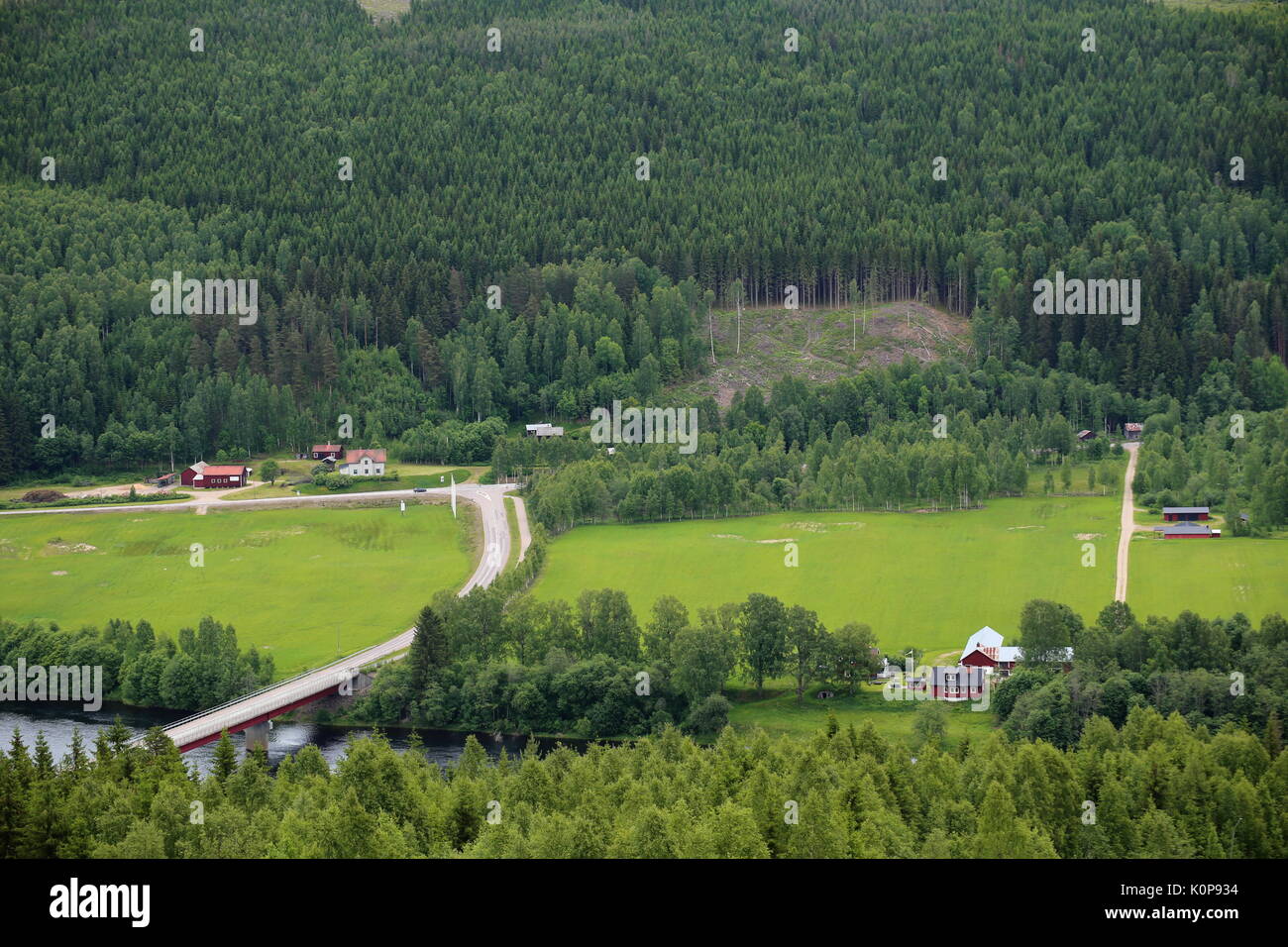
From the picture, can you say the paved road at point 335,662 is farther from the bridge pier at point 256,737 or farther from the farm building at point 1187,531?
the farm building at point 1187,531

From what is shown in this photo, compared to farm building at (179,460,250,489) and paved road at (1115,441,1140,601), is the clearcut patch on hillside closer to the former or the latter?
paved road at (1115,441,1140,601)

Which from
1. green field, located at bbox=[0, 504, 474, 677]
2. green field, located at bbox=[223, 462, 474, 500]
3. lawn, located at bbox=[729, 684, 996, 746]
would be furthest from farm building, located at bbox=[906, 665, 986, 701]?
green field, located at bbox=[223, 462, 474, 500]

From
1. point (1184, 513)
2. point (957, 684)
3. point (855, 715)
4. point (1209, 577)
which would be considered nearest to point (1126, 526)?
point (1184, 513)

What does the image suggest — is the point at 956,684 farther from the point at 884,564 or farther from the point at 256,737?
the point at 256,737

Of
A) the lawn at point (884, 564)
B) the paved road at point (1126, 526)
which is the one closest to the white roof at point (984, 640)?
the lawn at point (884, 564)

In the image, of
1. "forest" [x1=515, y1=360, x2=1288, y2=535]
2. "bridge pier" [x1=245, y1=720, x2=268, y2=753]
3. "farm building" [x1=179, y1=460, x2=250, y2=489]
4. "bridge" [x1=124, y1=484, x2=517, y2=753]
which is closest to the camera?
"bridge" [x1=124, y1=484, x2=517, y2=753]

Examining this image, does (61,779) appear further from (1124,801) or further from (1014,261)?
(1014,261)
